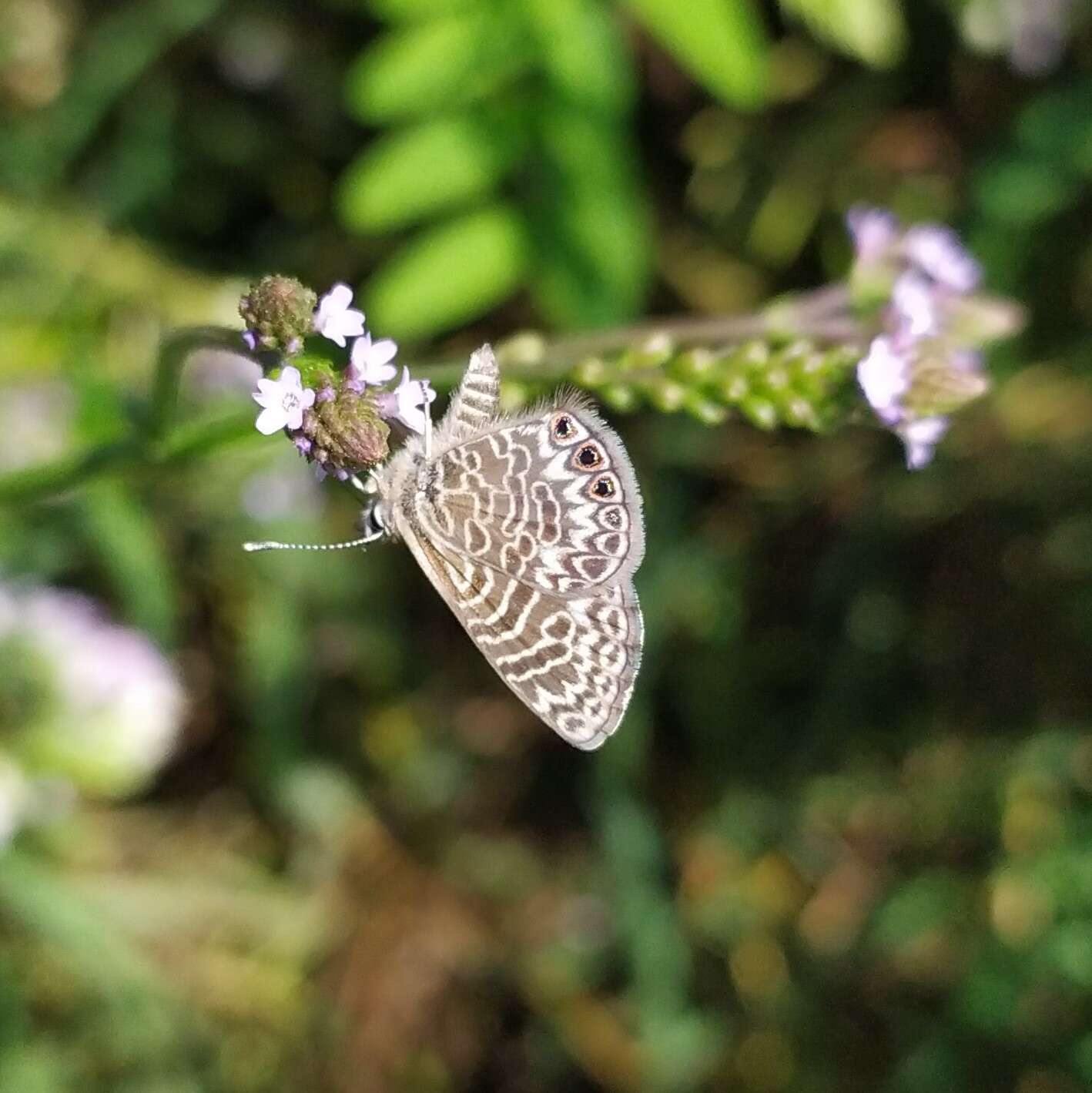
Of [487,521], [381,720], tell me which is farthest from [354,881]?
[487,521]

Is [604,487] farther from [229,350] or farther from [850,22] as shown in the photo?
Answer: [850,22]

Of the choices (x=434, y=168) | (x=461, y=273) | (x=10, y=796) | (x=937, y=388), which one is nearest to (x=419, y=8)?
(x=434, y=168)

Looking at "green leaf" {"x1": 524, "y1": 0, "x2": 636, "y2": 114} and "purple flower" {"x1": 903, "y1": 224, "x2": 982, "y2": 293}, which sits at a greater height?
"green leaf" {"x1": 524, "y1": 0, "x2": 636, "y2": 114}

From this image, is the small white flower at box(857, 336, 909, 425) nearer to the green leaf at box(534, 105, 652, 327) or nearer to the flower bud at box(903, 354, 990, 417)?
the flower bud at box(903, 354, 990, 417)

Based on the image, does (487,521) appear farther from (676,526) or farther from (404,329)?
(676,526)

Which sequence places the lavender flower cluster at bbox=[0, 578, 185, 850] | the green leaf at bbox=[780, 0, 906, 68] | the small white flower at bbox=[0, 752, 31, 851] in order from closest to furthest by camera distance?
the green leaf at bbox=[780, 0, 906, 68], the small white flower at bbox=[0, 752, 31, 851], the lavender flower cluster at bbox=[0, 578, 185, 850]

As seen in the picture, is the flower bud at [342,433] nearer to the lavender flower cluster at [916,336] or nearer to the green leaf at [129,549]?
the lavender flower cluster at [916,336]

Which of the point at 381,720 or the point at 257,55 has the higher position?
the point at 257,55

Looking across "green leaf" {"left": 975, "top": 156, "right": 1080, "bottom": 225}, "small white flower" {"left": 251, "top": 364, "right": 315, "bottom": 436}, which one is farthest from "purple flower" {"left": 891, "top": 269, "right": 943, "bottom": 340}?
"green leaf" {"left": 975, "top": 156, "right": 1080, "bottom": 225}
